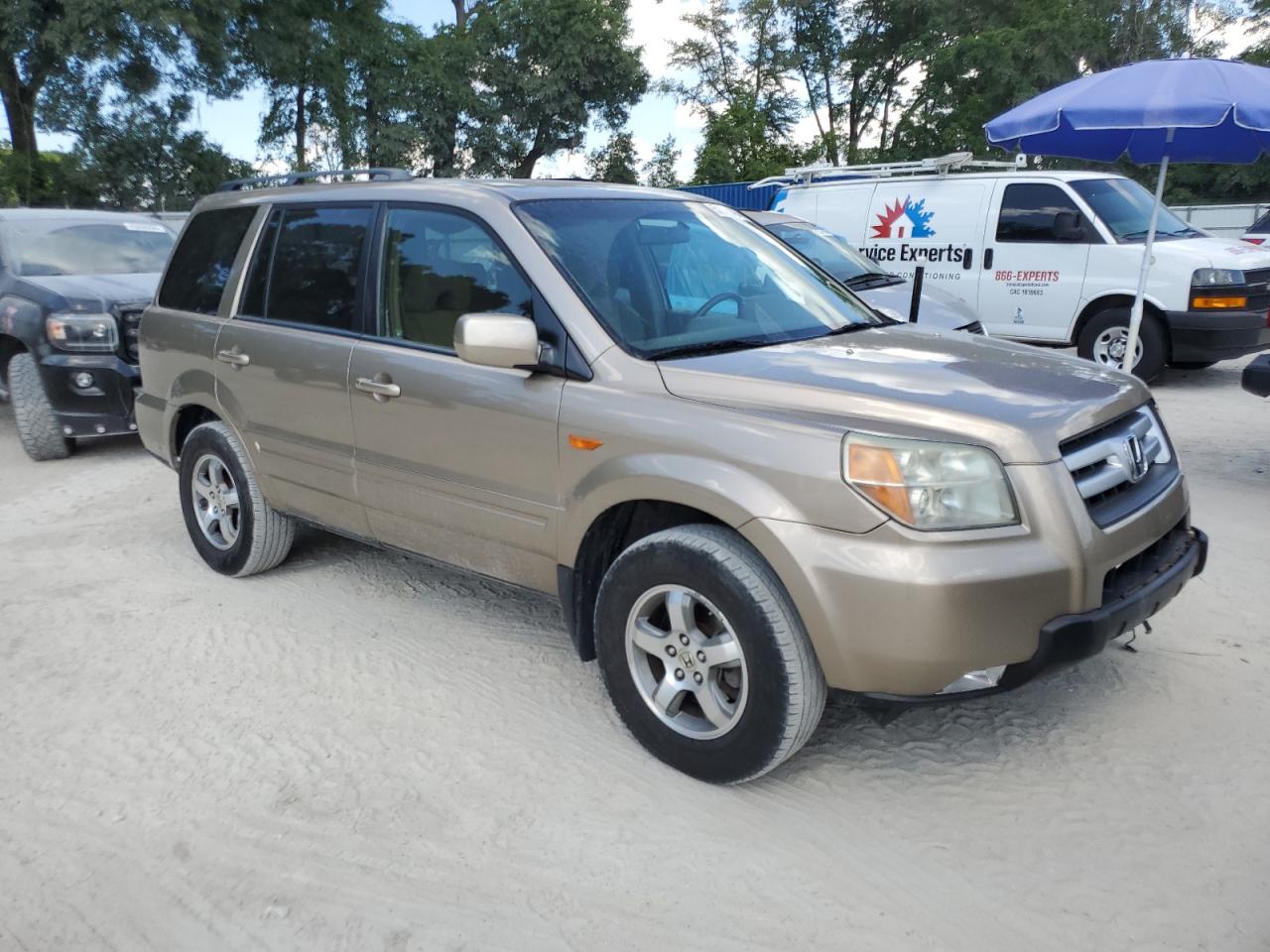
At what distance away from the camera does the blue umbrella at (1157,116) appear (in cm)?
630

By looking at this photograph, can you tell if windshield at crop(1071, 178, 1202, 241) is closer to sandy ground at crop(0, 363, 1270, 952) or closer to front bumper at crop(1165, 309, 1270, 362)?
front bumper at crop(1165, 309, 1270, 362)

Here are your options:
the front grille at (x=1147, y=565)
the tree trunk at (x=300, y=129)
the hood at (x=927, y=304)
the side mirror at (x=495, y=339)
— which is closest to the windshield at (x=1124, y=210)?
the hood at (x=927, y=304)

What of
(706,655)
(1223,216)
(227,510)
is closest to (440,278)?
(706,655)

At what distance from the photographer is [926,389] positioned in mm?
2959

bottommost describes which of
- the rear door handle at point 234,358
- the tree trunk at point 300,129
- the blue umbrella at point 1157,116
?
the rear door handle at point 234,358

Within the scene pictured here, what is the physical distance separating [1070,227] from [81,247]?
8.46m

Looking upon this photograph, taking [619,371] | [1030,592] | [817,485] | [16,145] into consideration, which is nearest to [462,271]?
[619,371]

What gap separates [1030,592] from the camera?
2646mm

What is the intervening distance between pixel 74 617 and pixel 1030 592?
393 centimetres

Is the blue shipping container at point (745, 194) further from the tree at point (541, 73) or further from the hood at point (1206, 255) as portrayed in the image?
the hood at point (1206, 255)

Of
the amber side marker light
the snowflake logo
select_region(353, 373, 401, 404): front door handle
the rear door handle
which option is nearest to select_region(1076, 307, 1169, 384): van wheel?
the amber side marker light

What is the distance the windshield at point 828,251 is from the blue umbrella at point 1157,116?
1.47 m

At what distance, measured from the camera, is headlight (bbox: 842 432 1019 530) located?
2664 millimetres

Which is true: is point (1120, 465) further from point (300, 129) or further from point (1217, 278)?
point (300, 129)
